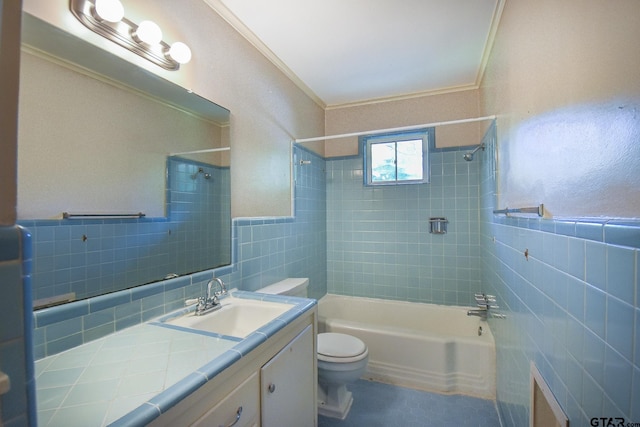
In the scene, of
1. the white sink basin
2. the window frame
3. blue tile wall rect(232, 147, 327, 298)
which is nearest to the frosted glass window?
the window frame

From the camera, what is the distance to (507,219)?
5.35 ft

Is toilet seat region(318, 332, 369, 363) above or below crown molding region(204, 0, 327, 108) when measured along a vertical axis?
below

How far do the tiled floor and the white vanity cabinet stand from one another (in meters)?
0.56

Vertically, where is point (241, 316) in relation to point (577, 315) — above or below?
below

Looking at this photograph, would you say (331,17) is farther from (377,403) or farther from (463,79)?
(377,403)

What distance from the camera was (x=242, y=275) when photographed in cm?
183

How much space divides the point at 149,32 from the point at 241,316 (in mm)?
1420

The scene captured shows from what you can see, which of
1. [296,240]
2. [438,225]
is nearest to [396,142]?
[438,225]

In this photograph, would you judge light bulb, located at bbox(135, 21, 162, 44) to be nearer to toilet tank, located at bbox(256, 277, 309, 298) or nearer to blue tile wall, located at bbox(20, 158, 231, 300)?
blue tile wall, located at bbox(20, 158, 231, 300)

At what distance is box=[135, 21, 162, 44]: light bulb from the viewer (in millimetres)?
1203

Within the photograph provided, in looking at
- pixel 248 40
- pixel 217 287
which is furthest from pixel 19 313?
pixel 248 40

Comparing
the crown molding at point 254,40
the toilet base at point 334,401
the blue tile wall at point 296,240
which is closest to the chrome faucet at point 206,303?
the blue tile wall at point 296,240

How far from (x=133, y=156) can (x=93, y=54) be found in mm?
398

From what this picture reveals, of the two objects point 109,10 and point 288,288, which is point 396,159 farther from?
point 109,10
